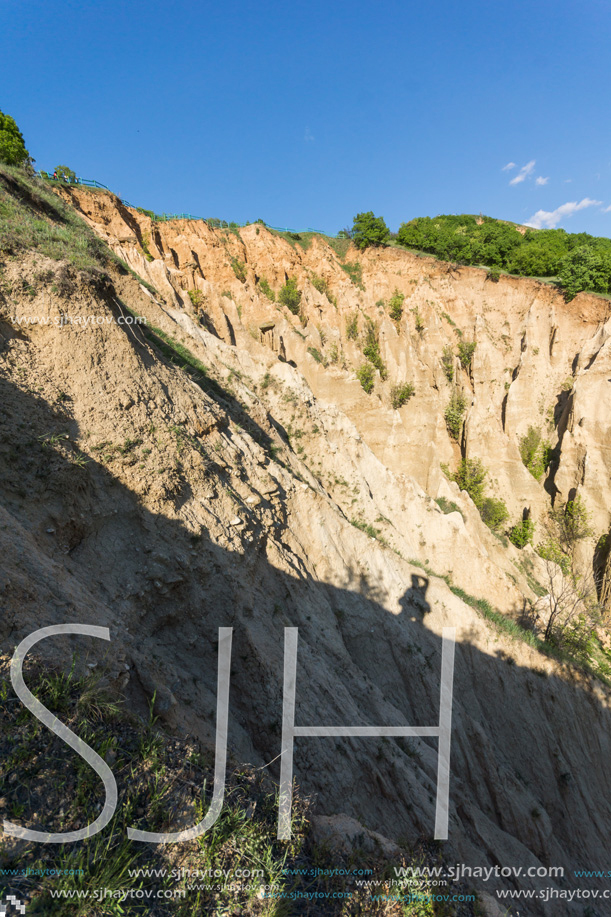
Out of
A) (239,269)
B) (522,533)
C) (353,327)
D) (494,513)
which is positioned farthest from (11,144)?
(522,533)

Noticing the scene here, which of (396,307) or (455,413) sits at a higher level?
(396,307)

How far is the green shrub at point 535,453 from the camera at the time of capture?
2895cm

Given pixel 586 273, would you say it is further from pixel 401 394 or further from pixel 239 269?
pixel 239 269

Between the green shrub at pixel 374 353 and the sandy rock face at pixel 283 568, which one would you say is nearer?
the sandy rock face at pixel 283 568

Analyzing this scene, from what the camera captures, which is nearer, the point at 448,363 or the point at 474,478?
the point at 474,478

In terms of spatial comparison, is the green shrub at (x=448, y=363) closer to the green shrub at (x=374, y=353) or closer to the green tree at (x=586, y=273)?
the green shrub at (x=374, y=353)

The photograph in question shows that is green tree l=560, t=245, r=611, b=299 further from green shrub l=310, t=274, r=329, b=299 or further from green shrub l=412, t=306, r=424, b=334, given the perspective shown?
green shrub l=310, t=274, r=329, b=299

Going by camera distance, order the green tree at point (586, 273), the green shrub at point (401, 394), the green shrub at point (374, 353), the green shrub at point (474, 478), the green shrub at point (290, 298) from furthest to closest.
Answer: the green shrub at point (290, 298) < the green shrub at point (374, 353) < the green tree at point (586, 273) < the green shrub at point (401, 394) < the green shrub at point (474, 478)

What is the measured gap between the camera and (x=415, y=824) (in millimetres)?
7855

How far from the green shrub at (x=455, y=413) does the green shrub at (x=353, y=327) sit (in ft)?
29.6

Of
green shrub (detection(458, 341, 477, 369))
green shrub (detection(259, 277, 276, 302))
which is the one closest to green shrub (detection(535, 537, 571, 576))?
green shrub (detection(458, 341, 477, 369))

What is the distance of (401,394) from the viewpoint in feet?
97.1

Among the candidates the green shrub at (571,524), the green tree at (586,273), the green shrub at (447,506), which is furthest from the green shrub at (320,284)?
the green shrub at (571,524)

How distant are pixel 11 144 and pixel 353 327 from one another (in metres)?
23.1
